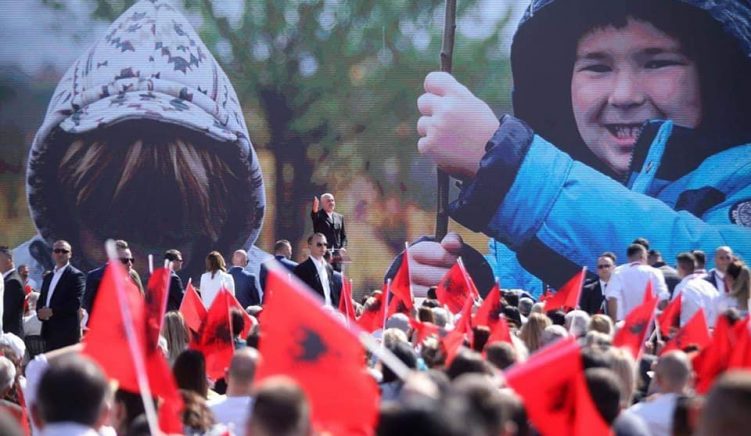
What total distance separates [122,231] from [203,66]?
2785mm

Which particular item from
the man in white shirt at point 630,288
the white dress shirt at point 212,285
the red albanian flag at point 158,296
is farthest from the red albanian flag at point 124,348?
the white dress shirt at point 212,285

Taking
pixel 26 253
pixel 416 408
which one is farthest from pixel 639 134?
pixel 416 408

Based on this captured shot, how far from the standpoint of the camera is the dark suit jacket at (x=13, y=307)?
36.3 feet

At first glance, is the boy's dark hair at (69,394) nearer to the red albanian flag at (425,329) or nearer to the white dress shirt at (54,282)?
the red albanian flag at (425,329)

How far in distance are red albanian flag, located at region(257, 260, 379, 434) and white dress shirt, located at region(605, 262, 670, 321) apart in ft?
21.4

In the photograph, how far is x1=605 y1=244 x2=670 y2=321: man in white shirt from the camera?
10.5 metres

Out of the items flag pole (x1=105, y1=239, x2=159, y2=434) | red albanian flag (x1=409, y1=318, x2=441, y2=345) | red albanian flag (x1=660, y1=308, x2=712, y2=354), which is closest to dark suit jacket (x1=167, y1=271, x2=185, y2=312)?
red albanian flag (x1=409, y1=318, x2=441, y2=345)

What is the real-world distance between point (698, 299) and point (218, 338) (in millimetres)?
3741

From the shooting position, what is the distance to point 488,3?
19156mm

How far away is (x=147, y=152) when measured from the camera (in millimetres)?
19703

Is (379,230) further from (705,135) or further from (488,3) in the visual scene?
(705,135)

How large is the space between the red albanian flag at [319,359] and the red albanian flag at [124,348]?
698 millimetres

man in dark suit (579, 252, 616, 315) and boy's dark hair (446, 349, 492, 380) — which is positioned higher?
boy's dark hair (446, 349, 492, 380)

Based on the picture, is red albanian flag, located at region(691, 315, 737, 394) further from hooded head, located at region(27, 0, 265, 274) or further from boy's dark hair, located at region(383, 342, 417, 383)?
hooded head, located at region(27, 0, 265, 274)
